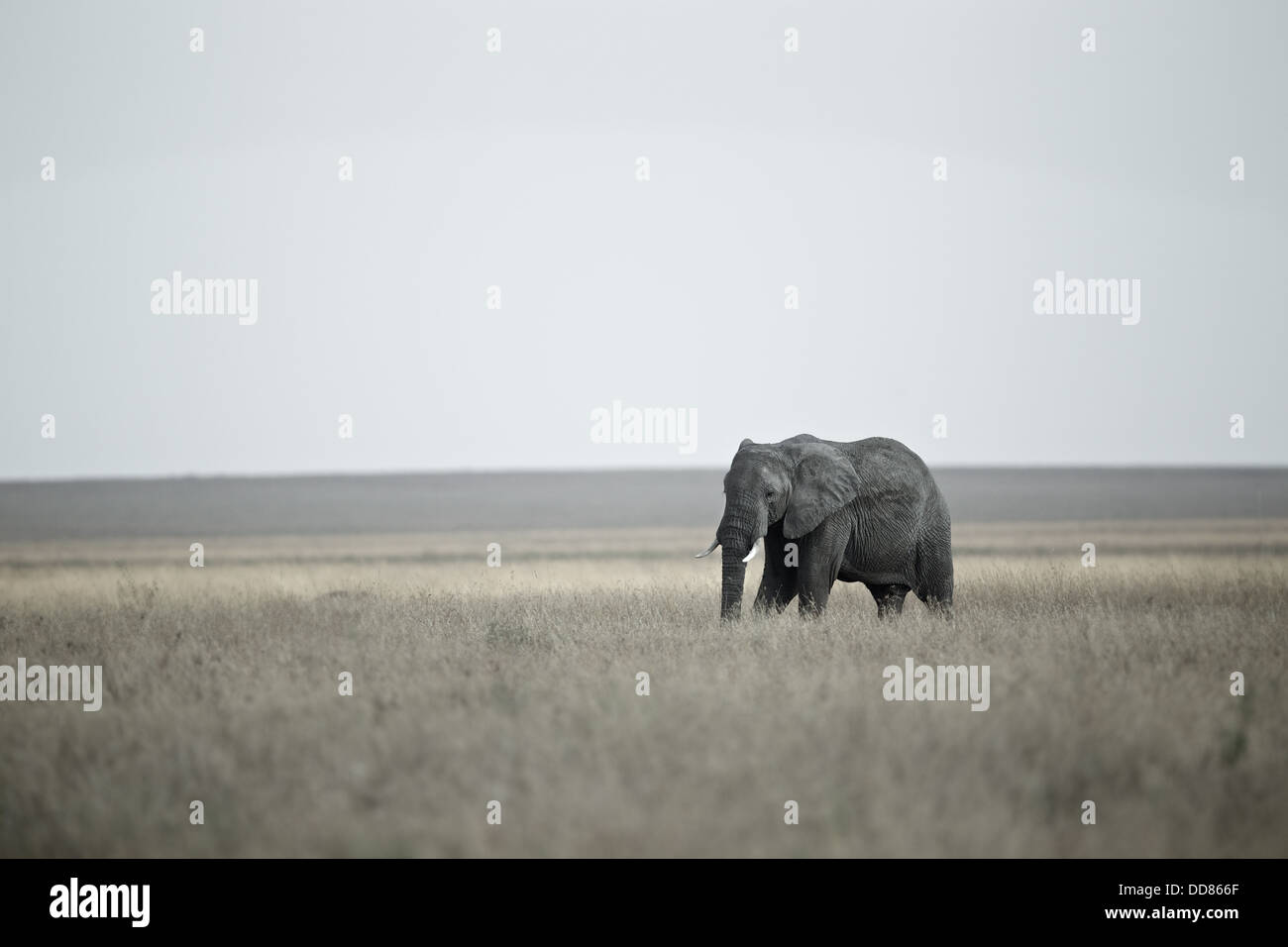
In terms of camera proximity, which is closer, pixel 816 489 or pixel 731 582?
pixel 731 582

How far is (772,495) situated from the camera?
43.7ft

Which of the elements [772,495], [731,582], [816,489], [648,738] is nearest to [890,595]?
[816,489]

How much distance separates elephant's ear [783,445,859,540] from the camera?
44.1 feet

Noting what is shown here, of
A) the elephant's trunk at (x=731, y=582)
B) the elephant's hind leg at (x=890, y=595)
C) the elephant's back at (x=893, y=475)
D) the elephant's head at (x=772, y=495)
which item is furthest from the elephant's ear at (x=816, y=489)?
the elephant's hind leg at (x=890, y=595)

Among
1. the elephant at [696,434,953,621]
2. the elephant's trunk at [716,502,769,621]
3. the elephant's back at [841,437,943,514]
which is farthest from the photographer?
the elephant's back at [841,437,943,514]

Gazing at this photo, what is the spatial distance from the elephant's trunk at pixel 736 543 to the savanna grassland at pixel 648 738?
317 mm

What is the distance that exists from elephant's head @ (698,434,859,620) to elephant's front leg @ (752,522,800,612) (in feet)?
1.56

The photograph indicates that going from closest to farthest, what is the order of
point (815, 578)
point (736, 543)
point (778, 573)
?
1. point (736, 543)
2. point (815, 578)
3. point (778, 573)

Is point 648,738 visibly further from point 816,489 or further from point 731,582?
point 816,489

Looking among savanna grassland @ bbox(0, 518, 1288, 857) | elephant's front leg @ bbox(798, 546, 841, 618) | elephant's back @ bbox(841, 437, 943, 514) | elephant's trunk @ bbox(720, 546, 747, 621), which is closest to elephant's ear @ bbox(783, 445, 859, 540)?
elephant's front leg @ bbox(798, 546, 841, 618)

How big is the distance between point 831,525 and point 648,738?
22.6ft

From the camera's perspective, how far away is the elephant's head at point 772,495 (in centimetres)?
1298

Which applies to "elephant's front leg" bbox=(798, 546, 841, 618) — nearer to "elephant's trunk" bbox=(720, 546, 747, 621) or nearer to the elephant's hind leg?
"elephant's trunk" bbox=(720, 546, 747, 621)
